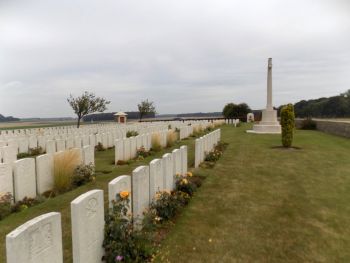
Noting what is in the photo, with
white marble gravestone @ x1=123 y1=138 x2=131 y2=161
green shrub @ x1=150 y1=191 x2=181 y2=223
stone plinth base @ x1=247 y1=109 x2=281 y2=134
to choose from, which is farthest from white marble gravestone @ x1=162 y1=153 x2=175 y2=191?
stone plinth base @ x1=247 y1=109 x2=281 y2=134

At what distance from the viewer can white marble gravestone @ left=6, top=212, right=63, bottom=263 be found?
2.29 m

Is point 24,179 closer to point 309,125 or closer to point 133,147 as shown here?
point 133,147

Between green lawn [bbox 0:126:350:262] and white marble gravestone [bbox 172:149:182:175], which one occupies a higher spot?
white marble gravestone [bbox 172:149:182:175]

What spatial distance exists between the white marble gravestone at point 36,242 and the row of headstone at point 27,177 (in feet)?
12.7

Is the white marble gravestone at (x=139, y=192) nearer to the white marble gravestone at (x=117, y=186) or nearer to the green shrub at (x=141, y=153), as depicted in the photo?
the white marble gravestone at (x=117, y=186)

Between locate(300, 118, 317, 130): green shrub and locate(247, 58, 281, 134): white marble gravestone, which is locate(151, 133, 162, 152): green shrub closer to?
locate(247, 58, 281, 134): white marble gravestone

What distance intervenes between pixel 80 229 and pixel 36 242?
0.59 meters

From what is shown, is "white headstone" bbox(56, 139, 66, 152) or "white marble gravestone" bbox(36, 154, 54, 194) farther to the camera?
"white headstone" bbox(56, 139, 66, 152)

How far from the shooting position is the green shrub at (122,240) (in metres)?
3.51

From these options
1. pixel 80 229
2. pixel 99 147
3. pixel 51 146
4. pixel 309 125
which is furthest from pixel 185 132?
pixel 80 229

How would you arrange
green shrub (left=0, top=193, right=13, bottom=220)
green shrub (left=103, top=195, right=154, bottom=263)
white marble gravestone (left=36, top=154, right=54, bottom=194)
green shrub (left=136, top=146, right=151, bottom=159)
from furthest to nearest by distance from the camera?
1. green shrub (left=136, top=146, right=151, bottom=159)
2. white marble gravestone (left=36, top=154, right=54, bottom=194)
3. green shrub (left=0, top=193, right=13, bottom=220)
4. green shrub (left=103, top=195, right=154, bottom=263)

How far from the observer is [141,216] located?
15.3 feet

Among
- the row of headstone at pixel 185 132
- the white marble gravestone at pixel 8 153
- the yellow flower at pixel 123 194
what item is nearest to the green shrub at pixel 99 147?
the white marble gravestone at pixel 8 153

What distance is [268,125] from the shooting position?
916 inches
